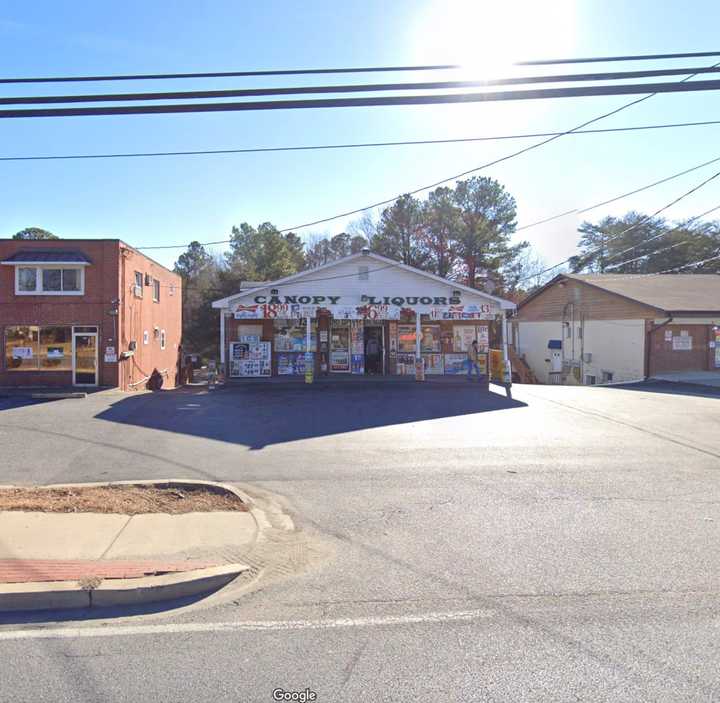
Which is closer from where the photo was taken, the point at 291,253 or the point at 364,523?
the point at 364,523

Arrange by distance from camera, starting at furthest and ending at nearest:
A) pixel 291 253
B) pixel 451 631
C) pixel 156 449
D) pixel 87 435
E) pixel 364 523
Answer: pixel 291 253, pixel 87 435, pixel 156 449, pixel 364 523, pixel 451 631

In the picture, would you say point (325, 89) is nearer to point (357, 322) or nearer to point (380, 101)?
point (380, 101)

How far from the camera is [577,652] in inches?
153

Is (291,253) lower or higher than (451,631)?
higher

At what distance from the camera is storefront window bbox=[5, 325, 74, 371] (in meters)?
24.3

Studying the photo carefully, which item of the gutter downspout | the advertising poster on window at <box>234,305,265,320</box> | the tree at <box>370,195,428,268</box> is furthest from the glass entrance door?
the tree at <box>370,195,428,268</box>

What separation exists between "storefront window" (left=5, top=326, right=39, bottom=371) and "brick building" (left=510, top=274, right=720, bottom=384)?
26.9 meters

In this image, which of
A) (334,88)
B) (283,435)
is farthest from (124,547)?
(283,435)

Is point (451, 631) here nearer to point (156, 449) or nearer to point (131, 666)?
point (131, 666)

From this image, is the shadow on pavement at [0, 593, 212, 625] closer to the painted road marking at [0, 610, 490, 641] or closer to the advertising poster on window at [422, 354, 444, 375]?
the painted road marking at [0, 610, 490, 641]

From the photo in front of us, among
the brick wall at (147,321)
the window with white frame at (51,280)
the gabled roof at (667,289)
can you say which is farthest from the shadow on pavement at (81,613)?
the gabled roof at (667,289)

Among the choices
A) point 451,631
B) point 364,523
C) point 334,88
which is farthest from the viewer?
point 334,88

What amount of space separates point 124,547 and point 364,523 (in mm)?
2442

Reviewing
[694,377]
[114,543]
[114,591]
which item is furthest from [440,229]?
[114,591]
